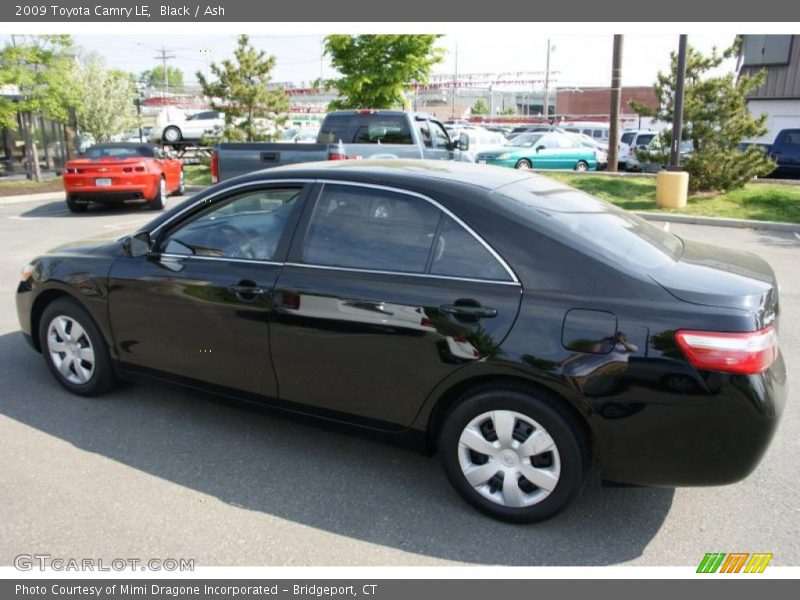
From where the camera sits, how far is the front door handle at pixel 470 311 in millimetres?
3145

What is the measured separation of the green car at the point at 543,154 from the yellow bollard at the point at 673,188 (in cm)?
769

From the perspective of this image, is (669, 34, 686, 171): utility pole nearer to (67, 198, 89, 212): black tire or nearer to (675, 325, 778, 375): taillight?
(675, 325, 778, 375): taillight

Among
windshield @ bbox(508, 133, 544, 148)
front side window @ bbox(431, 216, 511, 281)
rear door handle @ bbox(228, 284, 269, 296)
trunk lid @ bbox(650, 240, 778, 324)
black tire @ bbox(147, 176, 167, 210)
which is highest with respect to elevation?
windshield @ bbox(508, 133, 544, 148)

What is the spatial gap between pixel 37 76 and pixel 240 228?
1726 cm

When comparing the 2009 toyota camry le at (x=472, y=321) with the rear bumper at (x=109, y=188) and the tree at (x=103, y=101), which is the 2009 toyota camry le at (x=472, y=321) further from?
the tree at (x=103, y=101)

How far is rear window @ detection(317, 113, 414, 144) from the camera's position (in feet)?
38.6

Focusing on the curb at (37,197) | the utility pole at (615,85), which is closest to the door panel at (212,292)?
the curb at (37,197)

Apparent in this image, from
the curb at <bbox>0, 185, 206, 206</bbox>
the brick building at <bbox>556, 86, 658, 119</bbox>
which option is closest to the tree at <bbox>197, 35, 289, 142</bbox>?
the curb at <bbox>0, 185, 206, 206</bbox>

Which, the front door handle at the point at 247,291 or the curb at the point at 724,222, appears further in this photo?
Result: the curb at the point at 724,222

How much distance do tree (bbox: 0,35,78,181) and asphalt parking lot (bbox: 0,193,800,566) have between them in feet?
52.4

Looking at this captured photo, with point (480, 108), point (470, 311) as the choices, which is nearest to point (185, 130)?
point (470, 311)

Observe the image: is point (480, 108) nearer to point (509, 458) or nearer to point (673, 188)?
point (673, 188)

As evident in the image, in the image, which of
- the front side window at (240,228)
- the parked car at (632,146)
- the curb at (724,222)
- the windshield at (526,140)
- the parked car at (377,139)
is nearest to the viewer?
the front side window at (240,228)
